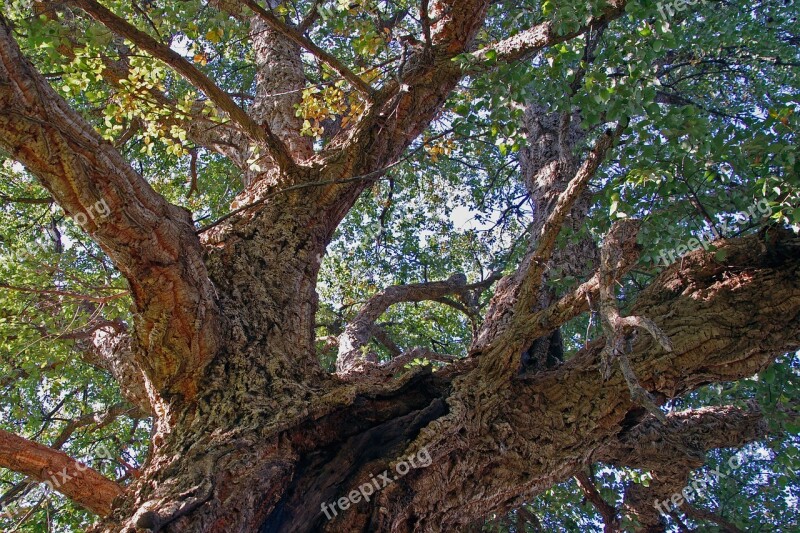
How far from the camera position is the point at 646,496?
4.05m

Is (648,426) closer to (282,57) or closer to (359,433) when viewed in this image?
(359,433)

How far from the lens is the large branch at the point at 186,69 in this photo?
10.7 feet

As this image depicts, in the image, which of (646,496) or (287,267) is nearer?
(287,267)

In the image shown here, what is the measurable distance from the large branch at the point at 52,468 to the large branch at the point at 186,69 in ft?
6.39

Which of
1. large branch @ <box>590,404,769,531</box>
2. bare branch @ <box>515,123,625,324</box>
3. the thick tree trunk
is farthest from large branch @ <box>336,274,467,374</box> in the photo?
large branch @ <box>590,404,769,531</box>

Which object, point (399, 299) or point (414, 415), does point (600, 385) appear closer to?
point (414, 415)

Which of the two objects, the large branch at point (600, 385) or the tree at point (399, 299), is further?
the large branch at point (600, 385)

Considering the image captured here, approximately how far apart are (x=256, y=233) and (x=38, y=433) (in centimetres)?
434

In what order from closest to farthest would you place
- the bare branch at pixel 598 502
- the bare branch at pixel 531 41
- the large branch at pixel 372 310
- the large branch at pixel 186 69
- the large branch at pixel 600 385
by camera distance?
the large branch at pixel 600 385 < the large branch at pixel 186 69 < the bare branch at pixel 531 41 < the bare branch at pixel 598 502 < the large branch at pixel 372 310

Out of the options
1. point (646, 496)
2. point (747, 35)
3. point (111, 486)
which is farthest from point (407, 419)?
point (747, 35)

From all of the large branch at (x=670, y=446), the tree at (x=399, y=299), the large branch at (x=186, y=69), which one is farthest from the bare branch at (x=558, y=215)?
the large branch at (x=186, y=69)

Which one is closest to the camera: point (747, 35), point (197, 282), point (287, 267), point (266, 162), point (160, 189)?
point (197, 282)

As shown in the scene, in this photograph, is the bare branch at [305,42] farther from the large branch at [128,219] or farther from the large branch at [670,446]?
the large branch at [670,446]

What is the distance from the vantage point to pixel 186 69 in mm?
3486
